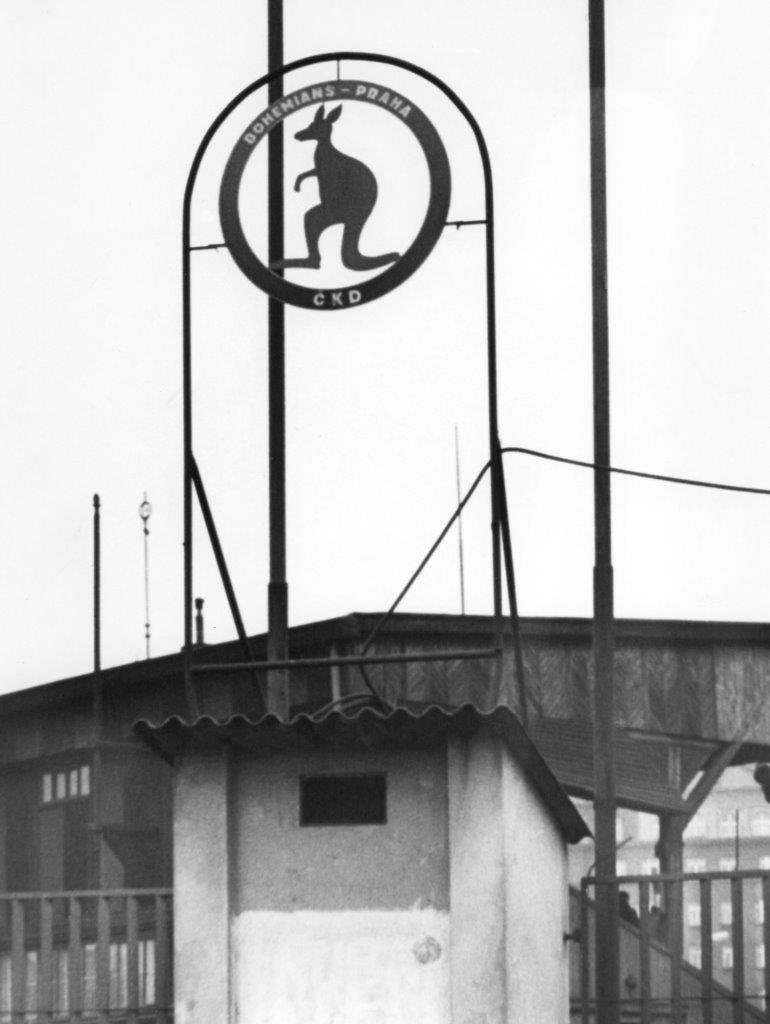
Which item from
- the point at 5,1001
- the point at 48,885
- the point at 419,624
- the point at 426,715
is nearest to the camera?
the point at 426,715

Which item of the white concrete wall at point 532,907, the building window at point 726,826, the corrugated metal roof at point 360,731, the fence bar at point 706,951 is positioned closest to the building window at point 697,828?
the building window at point 726,826

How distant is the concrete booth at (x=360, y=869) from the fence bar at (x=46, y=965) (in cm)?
126

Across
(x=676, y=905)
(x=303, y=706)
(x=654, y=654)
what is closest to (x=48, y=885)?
(x=303, y=706)

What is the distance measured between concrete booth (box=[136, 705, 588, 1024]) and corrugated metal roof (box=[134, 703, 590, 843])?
0.05ft

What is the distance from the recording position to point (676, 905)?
1312 cm

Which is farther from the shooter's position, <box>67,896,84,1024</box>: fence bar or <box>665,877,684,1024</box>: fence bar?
<box>67,896,84,1024</box>: fence bar

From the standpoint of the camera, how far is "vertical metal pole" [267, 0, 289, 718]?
14.3 metres

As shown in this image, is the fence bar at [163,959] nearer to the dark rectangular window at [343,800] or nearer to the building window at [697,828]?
the dark rectangular window at [343,800]

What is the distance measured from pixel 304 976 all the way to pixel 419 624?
416 inches

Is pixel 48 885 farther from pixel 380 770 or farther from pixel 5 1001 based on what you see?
pixel 380 770

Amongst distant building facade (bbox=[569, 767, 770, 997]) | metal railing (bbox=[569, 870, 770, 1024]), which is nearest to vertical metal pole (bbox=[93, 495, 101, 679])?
metal railing (bbox=[569, 870, 770, 1024])

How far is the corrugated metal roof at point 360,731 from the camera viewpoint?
1145cm

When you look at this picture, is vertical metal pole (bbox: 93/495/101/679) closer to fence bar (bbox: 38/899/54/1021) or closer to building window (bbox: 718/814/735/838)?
fence bar (bbox: 38/899/54/1021)

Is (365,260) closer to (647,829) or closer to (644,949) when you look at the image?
(644,949)
